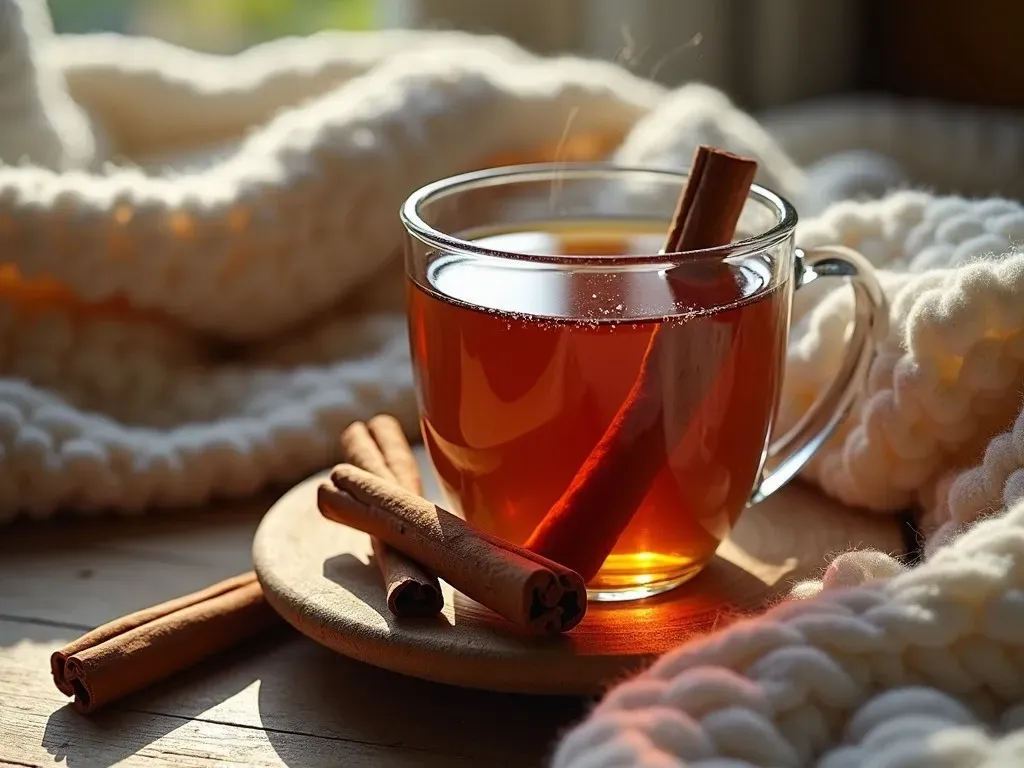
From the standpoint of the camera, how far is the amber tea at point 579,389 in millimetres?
732

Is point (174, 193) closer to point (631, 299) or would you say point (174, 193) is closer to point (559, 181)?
point (559, 181)

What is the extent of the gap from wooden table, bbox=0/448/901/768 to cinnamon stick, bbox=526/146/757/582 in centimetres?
9

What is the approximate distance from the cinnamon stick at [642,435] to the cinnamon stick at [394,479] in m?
0.07

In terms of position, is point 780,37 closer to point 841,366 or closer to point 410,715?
point 841,366

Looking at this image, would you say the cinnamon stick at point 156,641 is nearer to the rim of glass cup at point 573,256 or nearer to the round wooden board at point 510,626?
the round wooden board at point 510,626

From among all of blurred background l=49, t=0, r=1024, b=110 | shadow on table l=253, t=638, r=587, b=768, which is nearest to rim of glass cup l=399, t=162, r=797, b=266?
shadow on table l=253, t=638, r=587, b=768

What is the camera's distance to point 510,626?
0.72 m

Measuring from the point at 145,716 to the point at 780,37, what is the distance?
1332 mm

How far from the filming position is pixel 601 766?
1.77ft

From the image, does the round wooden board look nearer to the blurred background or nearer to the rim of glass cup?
the rim of glass cup

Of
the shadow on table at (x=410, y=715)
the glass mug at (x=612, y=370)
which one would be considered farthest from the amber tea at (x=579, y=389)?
the shadow on table at (x=410, y=715)

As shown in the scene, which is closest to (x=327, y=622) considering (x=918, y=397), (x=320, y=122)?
(x=918, y=397)

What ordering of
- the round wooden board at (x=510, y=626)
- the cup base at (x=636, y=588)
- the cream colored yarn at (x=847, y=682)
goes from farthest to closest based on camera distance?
the cup base at (x=636, y=588) < the round wooden board at (x=510, y=626) < the cream colored yarn at (x=847, y=682)

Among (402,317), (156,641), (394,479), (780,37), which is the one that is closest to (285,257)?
(402,317)
